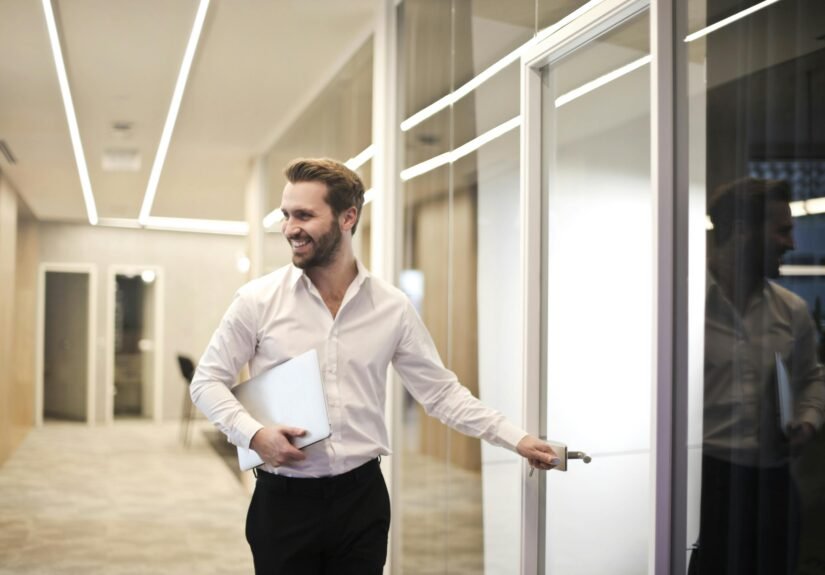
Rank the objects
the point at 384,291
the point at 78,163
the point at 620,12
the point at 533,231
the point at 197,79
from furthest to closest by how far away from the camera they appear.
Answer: the point at 197,79 < the point at 78,163 < the point at 533,231 < the point at 384,291 < the point at 620,12

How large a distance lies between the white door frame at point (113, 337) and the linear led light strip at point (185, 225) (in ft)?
0.73

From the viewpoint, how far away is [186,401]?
4.62 meters

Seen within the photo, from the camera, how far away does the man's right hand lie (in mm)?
1892

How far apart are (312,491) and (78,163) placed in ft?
10.3

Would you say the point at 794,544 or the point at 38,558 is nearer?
the point at 794,544

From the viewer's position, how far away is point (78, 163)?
175 inches

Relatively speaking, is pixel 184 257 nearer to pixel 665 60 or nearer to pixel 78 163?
pixel 78 163

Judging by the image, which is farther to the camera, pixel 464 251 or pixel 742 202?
pixel 464 251

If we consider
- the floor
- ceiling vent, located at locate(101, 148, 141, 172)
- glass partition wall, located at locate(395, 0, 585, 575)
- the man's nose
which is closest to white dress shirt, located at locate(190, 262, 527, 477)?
the man's nose

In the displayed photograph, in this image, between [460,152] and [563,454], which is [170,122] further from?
[563,454]

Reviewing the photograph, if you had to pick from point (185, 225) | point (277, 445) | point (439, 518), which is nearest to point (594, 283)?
point (277, 445)

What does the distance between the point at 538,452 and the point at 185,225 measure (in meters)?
3.07

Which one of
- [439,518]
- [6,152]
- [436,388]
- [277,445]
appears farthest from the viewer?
[6,152]

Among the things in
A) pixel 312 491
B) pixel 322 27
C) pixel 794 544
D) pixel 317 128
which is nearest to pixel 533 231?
pixel 312 491
